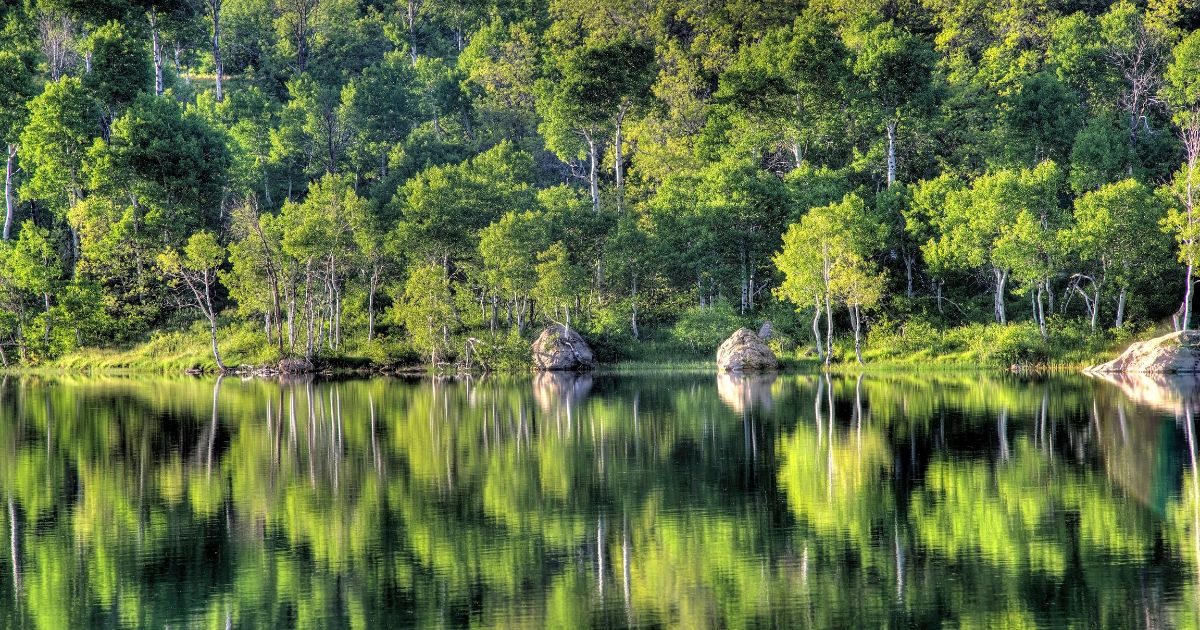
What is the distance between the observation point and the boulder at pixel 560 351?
Answer: 6656 centimetres

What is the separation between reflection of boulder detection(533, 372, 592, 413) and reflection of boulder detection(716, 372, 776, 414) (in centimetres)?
554

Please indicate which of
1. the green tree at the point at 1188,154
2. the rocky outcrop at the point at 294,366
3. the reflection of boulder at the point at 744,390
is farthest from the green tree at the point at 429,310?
the green tree at the point at 1188,154

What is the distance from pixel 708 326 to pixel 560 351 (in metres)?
7.91

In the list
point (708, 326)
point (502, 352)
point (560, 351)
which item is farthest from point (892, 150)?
point (502, 352)

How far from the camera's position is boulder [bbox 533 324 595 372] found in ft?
218

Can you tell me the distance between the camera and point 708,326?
6631 centimetres

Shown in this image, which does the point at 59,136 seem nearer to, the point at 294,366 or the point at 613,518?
the point at 294,366

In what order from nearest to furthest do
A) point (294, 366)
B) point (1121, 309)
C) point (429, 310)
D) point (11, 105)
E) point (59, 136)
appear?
point (1121, 309), point (429, 310), point (294, 366), point (59, 136), point (11, 105)

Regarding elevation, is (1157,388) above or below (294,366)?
below

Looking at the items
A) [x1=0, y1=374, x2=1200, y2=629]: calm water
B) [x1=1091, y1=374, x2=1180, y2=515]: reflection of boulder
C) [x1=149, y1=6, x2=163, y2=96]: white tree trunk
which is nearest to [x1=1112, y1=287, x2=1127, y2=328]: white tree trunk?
[x1=1091, y1=374, x2=1180, y2=515]: reflection of boulder

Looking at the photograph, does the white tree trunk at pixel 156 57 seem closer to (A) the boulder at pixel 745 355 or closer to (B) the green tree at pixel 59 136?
(B) the green tree at pixel 59 136

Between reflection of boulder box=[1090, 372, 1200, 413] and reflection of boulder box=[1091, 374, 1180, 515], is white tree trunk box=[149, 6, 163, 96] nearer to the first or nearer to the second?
reflection of boulder box=[1090, 372, 1200, 413]

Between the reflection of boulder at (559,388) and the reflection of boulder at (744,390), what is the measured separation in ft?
18.2

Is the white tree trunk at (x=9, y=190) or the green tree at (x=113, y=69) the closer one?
the green tree at (x=113, y=69)
